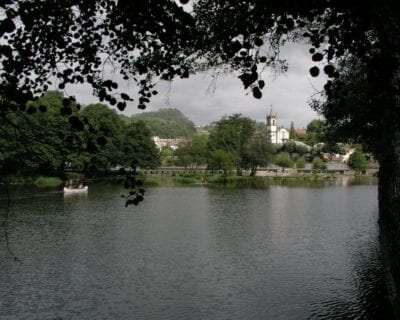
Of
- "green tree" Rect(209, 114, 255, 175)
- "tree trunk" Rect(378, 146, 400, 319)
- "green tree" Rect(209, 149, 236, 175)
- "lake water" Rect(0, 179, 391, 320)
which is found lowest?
"lake water" Rect(0, 179, 391, 320)

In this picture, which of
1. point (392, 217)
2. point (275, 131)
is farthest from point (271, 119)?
point (392, 217)

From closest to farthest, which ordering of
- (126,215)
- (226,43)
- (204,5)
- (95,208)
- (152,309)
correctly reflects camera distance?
(226,43) → (204,5) → (152,309) → (126,215) → (95,208)

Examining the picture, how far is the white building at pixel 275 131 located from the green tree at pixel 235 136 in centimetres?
7240

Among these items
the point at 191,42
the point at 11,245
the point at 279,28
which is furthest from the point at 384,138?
the point at 11,245

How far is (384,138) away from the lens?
5574 mm

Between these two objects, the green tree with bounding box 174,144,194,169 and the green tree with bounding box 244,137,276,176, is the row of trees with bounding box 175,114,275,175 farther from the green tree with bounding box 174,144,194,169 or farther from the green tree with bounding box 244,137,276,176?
the green tree with bounding box 174,144,194,169

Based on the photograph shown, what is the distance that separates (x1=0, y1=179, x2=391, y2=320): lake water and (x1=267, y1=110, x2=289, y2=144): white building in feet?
449

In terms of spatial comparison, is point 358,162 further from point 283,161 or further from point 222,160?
point 222,160

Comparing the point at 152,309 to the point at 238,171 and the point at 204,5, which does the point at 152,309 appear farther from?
the point at 238,171

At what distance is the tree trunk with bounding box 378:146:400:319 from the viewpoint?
5335 mm

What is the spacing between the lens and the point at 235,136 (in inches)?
3777

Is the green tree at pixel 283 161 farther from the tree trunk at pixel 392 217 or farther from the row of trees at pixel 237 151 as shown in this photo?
the tree trunk at pixel 392 217

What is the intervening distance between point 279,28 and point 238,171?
8829 cm

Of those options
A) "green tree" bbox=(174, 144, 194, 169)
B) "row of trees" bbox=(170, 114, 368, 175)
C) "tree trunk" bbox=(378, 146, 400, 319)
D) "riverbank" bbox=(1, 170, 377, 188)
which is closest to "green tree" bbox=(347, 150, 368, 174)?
"row of trees" bbox=(170, 114, 368, 175)
